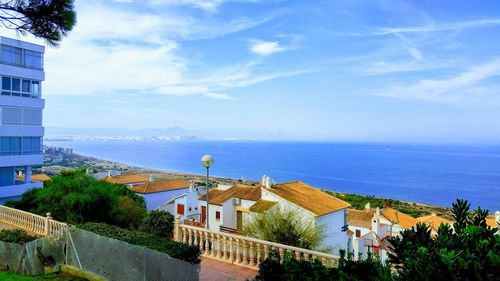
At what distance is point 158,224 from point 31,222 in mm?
6428

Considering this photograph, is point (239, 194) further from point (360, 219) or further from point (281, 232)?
point (281, 232)

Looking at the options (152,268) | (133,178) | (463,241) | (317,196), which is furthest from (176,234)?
(133,178)

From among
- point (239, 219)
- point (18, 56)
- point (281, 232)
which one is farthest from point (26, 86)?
point (281, 232)

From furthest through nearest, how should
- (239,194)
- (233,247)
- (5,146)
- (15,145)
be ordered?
(239,194) < (15,145) < (5,146) < (233,247)

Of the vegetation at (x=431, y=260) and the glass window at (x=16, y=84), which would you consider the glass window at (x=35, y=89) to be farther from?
the vegetation at (x=431, y=260)

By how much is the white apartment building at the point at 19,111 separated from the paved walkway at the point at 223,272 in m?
21.5

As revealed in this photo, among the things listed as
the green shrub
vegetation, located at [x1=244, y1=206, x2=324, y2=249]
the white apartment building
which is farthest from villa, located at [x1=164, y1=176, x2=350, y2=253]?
the green shrub

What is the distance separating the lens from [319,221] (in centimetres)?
2256

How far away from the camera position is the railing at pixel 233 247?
8.52 meters

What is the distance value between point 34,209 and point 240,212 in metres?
14.0

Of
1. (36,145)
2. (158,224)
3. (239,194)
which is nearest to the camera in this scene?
(158,224)

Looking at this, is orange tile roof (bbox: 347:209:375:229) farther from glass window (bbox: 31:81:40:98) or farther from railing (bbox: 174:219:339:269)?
glass window (bbox: 31:81:40:98)

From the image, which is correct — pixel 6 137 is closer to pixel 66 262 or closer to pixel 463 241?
pixel 66 262

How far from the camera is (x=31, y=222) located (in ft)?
46.6
